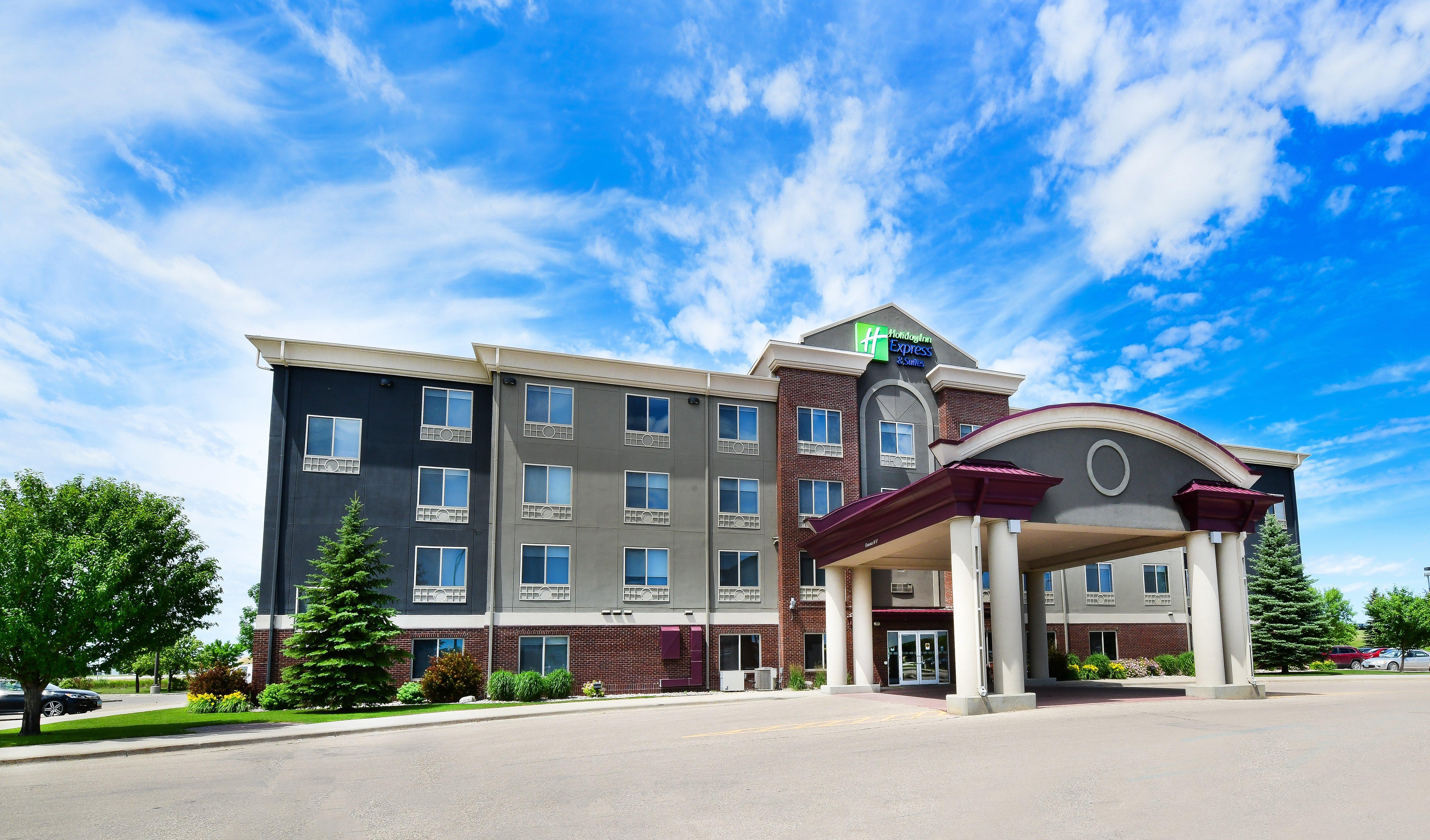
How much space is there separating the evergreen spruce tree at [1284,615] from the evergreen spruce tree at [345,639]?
3532cm

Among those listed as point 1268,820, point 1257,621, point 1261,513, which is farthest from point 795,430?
point 1268,820

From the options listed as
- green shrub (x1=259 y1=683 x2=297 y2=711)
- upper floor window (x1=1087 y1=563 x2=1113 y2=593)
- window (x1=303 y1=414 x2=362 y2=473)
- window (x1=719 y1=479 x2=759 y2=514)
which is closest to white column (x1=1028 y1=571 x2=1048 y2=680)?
upper floor window (x1=1087 y1=563 x2=1113 y2=593)

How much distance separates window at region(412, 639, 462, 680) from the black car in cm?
1325

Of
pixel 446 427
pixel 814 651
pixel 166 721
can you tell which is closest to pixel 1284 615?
pixel 814 651

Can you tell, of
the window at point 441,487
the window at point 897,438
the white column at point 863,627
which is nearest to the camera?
the white column at point 863,627

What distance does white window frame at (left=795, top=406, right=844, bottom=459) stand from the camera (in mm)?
34688

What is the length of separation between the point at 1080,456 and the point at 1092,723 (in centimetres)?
783

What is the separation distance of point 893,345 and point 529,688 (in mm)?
19300

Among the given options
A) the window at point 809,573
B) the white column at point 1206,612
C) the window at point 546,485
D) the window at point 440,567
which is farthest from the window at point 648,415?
the white column at point 1206,612

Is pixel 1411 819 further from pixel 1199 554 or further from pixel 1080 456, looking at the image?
pixel 1199 554

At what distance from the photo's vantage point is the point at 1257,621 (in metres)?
40.0

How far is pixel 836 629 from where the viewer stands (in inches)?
1178

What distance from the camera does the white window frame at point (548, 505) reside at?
3155 cm

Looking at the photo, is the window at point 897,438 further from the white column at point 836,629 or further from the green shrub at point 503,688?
the green shrub at point 503,688
